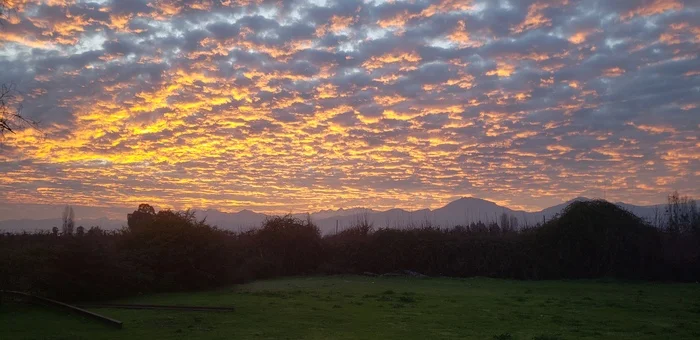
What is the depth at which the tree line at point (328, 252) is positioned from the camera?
23.2 metres

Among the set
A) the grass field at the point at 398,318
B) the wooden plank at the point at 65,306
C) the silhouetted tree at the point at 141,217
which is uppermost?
the silhouetted tree at the point at 141,217

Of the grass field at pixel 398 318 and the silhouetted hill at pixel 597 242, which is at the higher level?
the silhouetted hill at pixel 597 242

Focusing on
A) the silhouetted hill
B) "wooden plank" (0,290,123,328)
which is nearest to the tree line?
the silhouetted hill

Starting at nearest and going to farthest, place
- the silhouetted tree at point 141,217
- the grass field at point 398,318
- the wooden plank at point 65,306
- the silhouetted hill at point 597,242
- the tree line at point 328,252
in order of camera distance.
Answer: the grass field at point 398,318, the wooden plank at point 65,306, the tree line at point 328,252, the silhouetted tree at point 141,217, the silhouetted hill at point 597,242

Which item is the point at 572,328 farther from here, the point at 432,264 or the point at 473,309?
the point at 432,264

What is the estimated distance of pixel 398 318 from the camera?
16.1 metres

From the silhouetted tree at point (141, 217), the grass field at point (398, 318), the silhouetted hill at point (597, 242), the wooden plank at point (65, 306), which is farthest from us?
the silhouetted hill at point (597, 242)

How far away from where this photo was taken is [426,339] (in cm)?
1255

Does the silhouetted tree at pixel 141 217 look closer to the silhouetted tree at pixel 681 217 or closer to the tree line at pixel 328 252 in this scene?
the tree line at pixel 328 252

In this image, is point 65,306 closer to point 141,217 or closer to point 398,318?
point 398,318

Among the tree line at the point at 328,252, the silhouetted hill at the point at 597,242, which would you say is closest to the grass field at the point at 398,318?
the tree line at the point at 328,252

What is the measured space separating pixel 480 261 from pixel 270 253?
1476 cm

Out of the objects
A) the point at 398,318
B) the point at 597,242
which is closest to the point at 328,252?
the point at 597,242

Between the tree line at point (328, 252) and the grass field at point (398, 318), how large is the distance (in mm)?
3203
